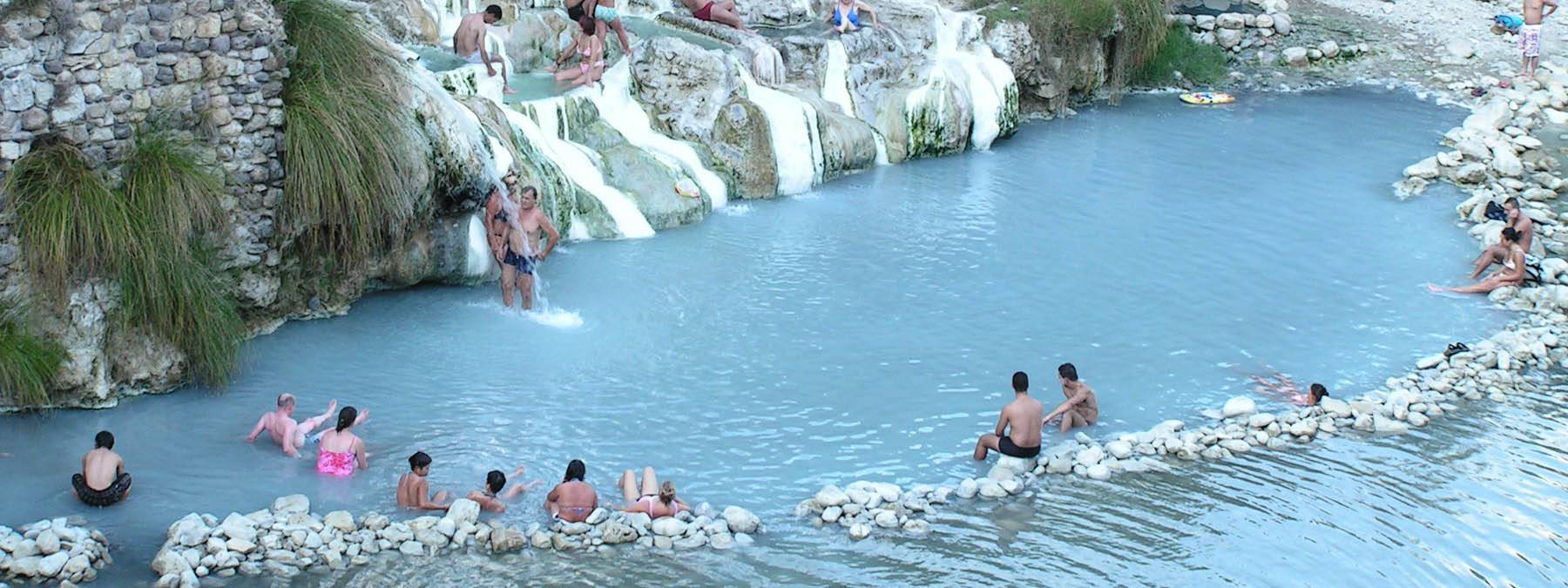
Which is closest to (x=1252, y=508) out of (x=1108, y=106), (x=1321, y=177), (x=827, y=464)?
(x=827, y=464)

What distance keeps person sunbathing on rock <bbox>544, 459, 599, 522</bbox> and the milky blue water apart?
250 mm

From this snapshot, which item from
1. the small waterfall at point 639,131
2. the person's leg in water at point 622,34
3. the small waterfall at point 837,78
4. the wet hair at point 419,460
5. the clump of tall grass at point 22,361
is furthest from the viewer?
the small waterfall at point 837,78

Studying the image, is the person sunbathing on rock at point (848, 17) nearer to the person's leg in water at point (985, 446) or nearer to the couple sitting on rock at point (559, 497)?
the person's leg in water at point (985, 446)

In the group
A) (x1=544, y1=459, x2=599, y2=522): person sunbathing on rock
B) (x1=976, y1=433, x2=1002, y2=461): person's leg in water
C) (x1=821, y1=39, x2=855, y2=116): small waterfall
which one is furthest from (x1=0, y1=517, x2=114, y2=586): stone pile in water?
(x1=821, y1=39, x2=855, y2=116): small waterfall

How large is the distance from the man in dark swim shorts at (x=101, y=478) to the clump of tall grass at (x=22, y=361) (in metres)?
1.26

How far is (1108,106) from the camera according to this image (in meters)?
24.8

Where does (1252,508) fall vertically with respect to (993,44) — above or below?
below

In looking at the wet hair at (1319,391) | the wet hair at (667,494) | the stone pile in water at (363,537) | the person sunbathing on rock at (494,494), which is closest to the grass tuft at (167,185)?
the stone pile in water at (363,537)

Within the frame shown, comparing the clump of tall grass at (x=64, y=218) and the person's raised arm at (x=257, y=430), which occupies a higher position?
the clump of tall grass at (x=64, y=218)

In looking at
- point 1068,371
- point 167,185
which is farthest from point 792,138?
point 167,185

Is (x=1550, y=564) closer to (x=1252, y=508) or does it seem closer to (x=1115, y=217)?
(x=1252, y=508)

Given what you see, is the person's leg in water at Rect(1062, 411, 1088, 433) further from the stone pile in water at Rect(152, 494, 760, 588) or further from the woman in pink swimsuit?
the woman in pink swimsuit

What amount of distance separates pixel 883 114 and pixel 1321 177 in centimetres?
568

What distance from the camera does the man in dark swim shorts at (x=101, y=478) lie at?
990 centimetres
